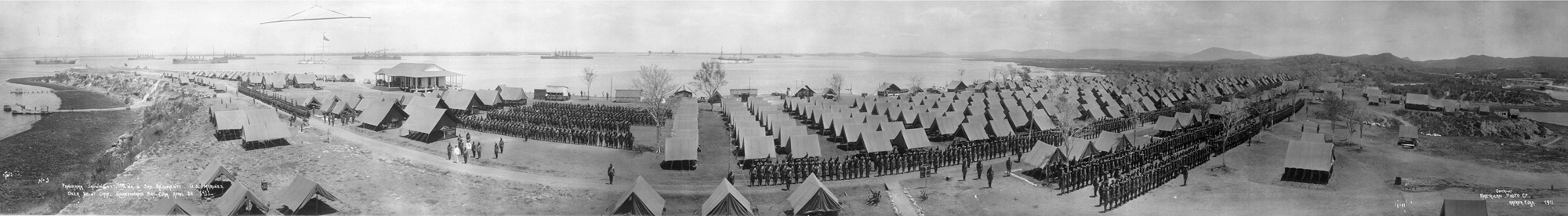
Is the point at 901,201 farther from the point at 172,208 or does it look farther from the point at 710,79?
the point at 710,79

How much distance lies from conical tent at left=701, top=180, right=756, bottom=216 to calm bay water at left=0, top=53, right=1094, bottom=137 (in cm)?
1467

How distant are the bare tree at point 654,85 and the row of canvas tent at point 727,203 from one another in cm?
889

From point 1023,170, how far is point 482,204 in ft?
28.6

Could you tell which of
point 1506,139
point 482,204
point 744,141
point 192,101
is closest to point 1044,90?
point 1506,139

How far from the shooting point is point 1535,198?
1122 centimetres

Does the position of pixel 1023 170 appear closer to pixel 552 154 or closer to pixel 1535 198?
pixel 1535 198

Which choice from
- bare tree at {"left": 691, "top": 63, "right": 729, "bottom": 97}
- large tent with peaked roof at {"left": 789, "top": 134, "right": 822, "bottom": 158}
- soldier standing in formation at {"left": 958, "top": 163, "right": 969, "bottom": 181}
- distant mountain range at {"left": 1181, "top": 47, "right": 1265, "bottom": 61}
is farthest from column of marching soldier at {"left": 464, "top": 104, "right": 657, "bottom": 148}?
distant mountain range at {"left": 1181, "top": 47, "right": 1265, "bottom": 61}

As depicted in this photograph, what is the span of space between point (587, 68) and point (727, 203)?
28977 mm

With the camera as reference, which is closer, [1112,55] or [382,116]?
[382,116]

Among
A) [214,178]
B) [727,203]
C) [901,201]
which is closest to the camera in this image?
[727,203]

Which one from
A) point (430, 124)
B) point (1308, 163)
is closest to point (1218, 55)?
point (1308, 163)

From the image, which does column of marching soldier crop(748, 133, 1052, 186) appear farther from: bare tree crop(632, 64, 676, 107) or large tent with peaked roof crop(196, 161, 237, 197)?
large tent with peaked roof crop(196, 161, 237, 197)

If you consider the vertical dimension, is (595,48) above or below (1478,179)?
above

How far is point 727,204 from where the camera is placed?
345 inches
